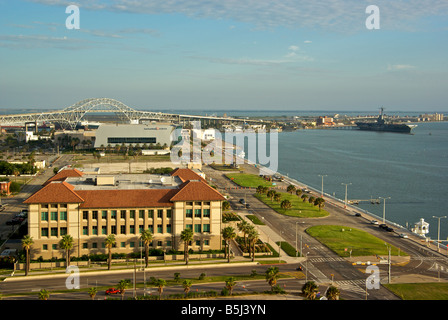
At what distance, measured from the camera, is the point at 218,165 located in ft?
472

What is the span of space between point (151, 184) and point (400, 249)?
3393cm

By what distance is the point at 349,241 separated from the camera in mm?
61281

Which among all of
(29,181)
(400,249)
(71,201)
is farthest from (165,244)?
(29,181)

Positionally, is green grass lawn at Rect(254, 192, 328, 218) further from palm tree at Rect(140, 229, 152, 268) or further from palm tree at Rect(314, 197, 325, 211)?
palm tree at Rect(140, 229, 152, 268)

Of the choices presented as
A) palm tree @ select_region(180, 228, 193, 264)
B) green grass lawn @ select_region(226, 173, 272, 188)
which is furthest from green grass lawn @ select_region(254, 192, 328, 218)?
palm tree @ select_region(180, 228, 193, 264)

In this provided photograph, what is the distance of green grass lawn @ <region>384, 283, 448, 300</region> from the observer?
140 ft

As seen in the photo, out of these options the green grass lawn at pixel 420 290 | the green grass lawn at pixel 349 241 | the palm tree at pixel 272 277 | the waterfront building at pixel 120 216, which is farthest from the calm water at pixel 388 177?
the palm tree at pixel 272 277

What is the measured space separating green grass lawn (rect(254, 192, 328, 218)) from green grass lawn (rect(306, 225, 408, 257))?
26.2 feet

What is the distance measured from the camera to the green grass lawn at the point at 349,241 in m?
56.9

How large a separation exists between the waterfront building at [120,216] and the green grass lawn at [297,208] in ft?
80.2

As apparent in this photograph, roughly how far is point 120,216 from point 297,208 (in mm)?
37457

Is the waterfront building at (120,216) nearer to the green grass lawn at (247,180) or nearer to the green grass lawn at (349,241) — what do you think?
the green grass lawn at (349,241)

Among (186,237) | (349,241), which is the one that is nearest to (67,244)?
(186,237)

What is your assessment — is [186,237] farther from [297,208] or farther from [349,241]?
[297,208]
